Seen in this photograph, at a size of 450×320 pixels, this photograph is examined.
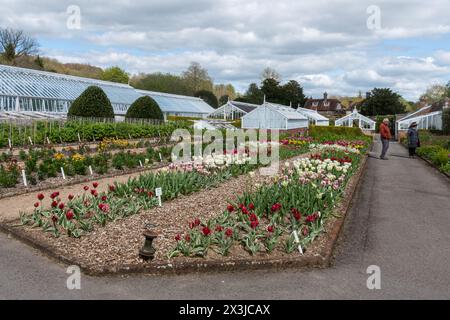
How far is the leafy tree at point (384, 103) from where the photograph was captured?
64.8 m

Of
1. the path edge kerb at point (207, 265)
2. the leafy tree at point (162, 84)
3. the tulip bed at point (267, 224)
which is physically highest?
the leafy tree at point (162, 84)

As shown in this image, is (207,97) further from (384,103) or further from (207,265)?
(207,265)

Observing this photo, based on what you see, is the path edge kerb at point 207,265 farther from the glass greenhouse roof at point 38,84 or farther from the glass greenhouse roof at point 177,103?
the glass greenhouse roof at point 177,103

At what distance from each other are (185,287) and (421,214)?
16.9ft

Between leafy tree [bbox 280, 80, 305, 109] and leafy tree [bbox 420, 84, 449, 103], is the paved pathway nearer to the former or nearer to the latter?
leafy tree [bbox 280, 80, 305, 109]

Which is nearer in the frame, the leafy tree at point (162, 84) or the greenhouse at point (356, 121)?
the greenhouse at point (356, 121)

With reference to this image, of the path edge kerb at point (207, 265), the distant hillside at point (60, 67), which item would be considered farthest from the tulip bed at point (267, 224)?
the distant hillside at point (60, 67)

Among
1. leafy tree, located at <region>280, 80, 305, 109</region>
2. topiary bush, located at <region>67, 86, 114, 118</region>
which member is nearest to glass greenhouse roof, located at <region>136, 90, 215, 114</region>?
topiary bush, located at <region>67, 86, 114, 118</region>

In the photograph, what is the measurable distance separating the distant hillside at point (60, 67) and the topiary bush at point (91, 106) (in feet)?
104

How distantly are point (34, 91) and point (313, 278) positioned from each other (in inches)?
1055

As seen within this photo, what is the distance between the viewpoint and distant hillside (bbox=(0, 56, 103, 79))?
5172cm

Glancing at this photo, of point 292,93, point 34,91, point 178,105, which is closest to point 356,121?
point 178,105

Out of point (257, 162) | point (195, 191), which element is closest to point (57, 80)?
point (257, 162)

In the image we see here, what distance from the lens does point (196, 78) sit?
7788 centimetres
